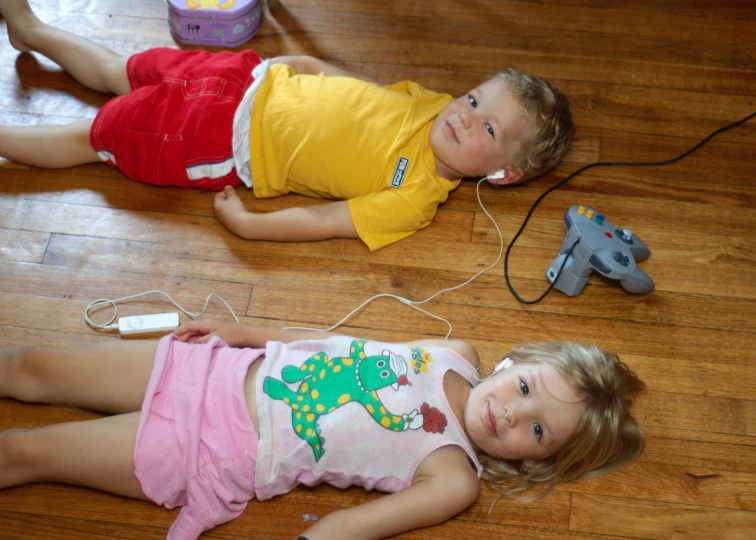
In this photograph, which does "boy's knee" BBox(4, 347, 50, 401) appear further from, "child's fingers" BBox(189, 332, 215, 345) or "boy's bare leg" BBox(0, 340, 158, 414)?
"child's fingers" BBox(189, 332, 215, 345)

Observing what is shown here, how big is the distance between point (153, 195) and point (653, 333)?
1.22 meters

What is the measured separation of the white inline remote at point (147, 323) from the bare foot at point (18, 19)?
2.85 ft

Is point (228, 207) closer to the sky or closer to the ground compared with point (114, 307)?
Answer: closer to the sky

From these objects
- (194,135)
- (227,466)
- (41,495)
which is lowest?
(41,495)

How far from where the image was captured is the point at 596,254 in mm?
1665

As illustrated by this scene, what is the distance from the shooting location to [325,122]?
5.83 ft

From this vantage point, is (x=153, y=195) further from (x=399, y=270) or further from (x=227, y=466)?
(x=227, y=466)

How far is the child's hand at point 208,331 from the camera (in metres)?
1.55

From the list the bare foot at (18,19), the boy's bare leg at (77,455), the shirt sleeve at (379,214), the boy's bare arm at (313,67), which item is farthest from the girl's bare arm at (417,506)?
the bare foot at (18,19)

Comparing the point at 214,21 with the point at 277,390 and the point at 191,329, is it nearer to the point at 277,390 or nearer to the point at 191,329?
the point at 191,329

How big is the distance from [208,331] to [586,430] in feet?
2.52

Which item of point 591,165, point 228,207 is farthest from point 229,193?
point 591,165

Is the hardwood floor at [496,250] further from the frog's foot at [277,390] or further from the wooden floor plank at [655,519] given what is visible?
the frog's foot at [277,390]

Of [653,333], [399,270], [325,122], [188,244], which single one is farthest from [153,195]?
[653,333]
